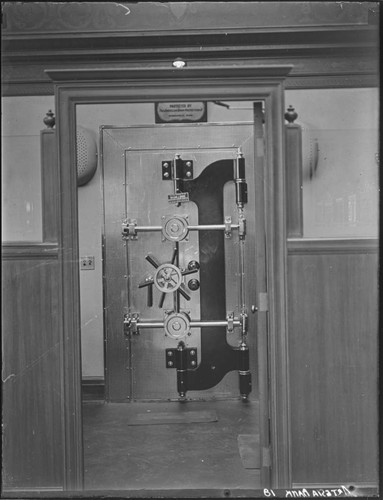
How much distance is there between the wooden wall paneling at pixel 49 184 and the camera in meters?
2.16

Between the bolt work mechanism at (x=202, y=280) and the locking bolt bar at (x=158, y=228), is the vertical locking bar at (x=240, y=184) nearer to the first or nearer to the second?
the bolt work mechanism at (x=202, y=280)

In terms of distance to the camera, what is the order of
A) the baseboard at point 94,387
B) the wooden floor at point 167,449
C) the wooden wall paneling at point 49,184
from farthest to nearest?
the baseboard at point 94,387
the wooden floor at point 167,449
the wooden wall paneling at point 49,184

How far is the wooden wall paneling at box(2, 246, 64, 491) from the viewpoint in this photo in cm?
216

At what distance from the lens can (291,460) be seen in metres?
2.25

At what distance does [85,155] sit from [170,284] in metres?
1.18

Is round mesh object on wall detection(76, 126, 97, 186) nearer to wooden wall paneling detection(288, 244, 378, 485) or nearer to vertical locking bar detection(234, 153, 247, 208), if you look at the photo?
vertical locking bar detection(234, 153, 247, 208)

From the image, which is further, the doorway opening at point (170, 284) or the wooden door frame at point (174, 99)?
the doorway opening at point (170, 284)

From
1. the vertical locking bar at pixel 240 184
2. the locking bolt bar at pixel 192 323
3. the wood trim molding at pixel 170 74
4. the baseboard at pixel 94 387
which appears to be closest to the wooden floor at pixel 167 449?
the baseboard at pixel 94 387

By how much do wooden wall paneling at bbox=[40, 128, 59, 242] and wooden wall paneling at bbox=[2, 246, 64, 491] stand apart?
0.28 feet

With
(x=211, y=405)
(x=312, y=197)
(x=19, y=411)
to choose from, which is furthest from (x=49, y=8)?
(x=211, y=405)

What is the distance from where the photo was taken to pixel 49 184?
2.17 metres

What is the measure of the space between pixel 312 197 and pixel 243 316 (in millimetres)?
1332

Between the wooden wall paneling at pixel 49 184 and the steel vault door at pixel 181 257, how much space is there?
1009 mm

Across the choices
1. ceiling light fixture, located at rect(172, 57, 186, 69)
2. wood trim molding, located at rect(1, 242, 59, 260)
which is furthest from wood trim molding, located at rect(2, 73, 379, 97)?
wood trim molding, located at rect(1, 242, 59, 260)
